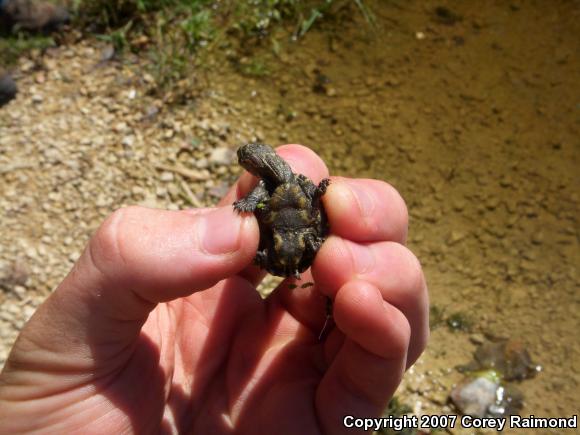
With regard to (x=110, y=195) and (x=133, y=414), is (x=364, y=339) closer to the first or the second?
(x=133, y=414)

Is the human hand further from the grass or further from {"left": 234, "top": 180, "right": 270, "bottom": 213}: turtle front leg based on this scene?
the grass

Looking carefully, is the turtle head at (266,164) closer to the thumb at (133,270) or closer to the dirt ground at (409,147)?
the thumb at (133,270)

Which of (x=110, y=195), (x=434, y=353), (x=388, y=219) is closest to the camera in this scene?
(x=388, y=219)

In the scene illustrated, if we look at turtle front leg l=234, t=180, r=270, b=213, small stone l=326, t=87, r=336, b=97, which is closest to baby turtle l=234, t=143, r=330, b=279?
turtle front leg l=234, t=180, r=270, b=213

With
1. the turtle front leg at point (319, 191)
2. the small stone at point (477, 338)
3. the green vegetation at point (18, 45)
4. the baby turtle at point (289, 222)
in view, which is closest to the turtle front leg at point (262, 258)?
the baby turtle at point (289, 222)

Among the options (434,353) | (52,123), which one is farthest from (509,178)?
(52,123)

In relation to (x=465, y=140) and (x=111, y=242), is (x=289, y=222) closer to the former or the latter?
(x=111, y=242)
